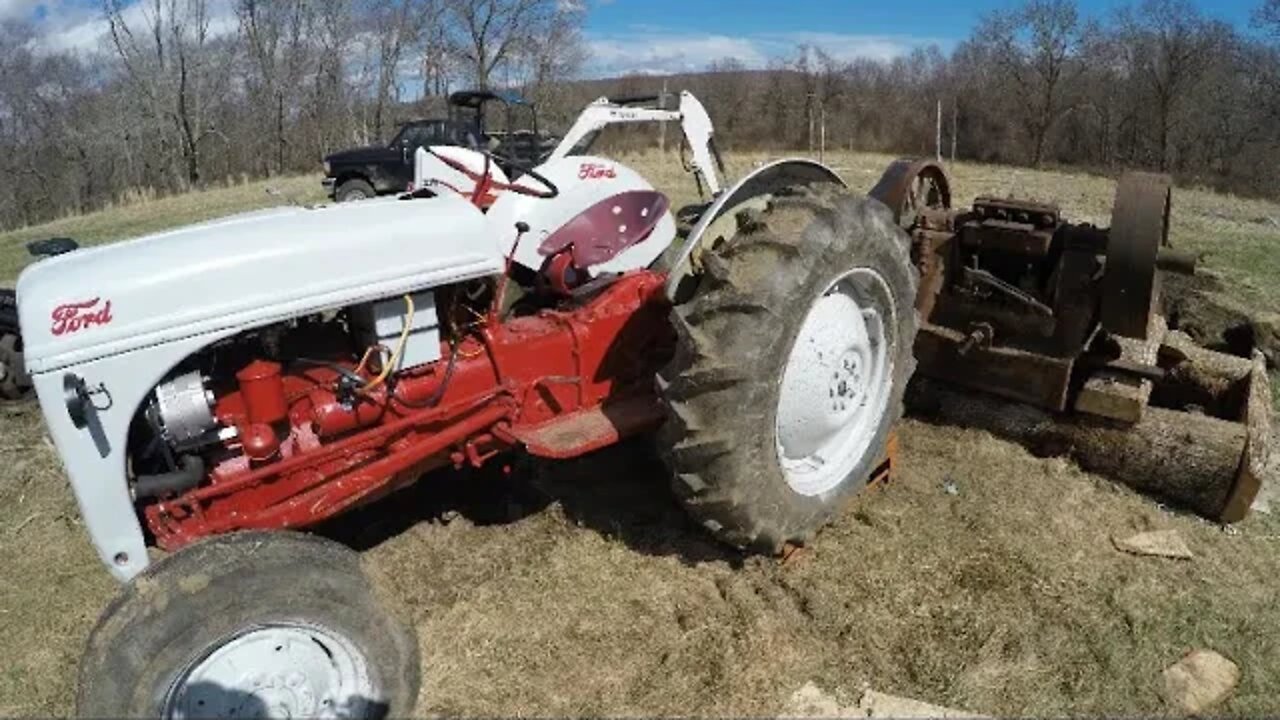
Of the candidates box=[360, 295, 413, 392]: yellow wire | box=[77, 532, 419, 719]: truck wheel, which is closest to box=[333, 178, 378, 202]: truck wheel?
box=[360, 295, 413, 392]: yellow wire

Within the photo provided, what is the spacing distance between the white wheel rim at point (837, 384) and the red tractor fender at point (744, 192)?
19.9 inches

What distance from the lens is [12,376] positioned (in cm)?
584

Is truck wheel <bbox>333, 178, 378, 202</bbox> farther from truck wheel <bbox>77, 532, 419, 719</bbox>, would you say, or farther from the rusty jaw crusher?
truck wheel <bbox>77, 532, 419, 719</bbox>

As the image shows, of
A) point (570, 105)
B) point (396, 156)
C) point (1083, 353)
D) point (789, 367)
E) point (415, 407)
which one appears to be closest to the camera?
point (415, 407)

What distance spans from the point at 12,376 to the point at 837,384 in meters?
5.31

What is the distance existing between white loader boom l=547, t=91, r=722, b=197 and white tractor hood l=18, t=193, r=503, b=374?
1.16m

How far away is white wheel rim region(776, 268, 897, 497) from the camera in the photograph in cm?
339

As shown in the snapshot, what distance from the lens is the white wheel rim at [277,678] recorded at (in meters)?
2.35

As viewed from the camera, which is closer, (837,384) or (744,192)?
(837,384)

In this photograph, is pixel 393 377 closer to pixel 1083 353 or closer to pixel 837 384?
pixel 837 384

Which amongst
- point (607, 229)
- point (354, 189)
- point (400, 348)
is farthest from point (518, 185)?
point (354, 189)

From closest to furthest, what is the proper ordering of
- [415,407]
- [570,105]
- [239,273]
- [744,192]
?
[239,273]
[415,407]
[744,192]
[570,105]

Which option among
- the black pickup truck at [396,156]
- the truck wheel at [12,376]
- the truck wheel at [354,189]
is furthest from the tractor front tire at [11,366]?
the truck wheel at [354,189]

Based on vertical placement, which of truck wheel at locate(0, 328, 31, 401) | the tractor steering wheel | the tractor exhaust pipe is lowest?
truck wheel at locate(0, 328, 31, 401)
